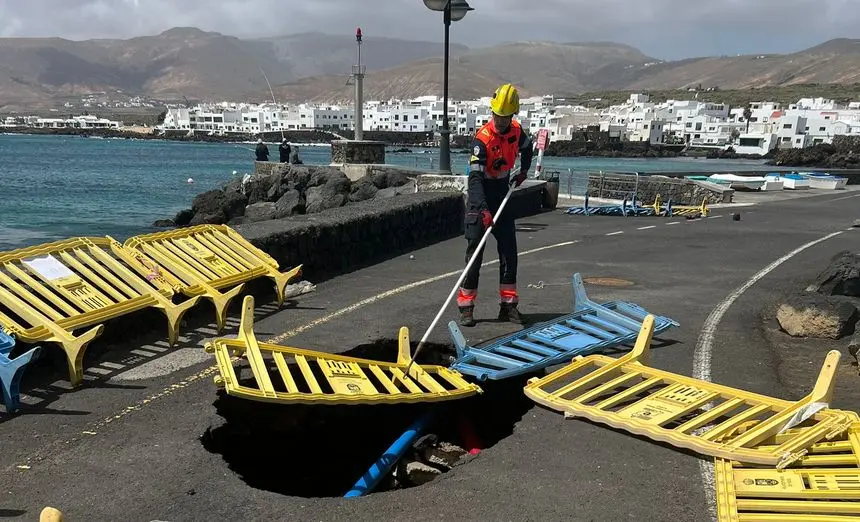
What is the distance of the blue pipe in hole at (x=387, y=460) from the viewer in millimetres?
4723

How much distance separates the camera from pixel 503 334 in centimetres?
700

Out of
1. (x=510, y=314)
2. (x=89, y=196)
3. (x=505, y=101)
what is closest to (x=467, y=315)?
(x=510, y=314)

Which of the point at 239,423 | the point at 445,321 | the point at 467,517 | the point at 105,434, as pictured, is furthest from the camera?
the point at 445,321

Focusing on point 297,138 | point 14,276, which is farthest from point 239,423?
point 297,138

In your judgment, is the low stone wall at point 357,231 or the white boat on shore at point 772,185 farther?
the white boat on shore at point 772,185

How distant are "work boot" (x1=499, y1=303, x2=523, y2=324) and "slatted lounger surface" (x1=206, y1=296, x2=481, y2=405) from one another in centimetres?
174

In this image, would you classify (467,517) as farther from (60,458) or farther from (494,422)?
(60,458)

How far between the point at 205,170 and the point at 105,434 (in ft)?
251

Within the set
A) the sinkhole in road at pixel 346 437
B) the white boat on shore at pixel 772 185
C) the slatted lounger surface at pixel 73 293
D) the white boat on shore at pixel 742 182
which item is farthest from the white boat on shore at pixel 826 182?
the slatted lounger surface at pixel 73 293

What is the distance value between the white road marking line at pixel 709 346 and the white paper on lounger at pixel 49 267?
579 centimetres

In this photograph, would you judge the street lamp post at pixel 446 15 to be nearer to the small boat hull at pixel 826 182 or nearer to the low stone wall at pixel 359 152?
the low stone wall at pixel 359 152

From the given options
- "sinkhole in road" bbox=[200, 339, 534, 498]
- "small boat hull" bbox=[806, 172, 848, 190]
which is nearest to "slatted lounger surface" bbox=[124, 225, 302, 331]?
"sinkhole in road" bbox=[200, 339, 534, 498]

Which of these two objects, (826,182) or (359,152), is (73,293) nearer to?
(359,152)

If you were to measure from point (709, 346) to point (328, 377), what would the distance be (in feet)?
12.8
